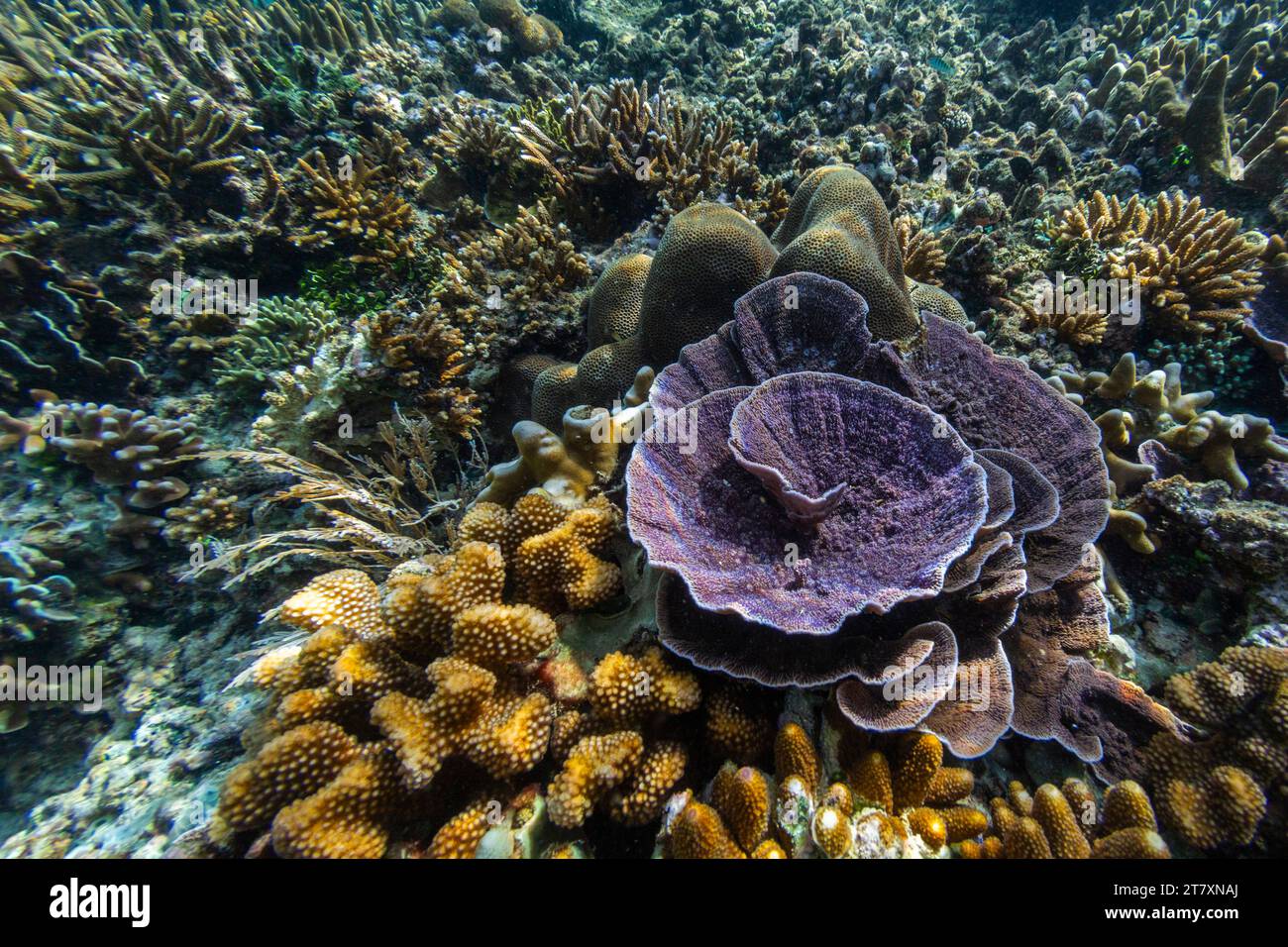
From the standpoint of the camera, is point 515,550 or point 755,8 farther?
point 755,8

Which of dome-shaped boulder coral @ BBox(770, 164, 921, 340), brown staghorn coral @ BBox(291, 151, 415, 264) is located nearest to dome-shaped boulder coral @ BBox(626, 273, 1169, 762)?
dome-shaped boulder coral @ BBox(770, 164, 921, 340)

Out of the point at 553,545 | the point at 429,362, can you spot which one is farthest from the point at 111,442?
the point at 553,545

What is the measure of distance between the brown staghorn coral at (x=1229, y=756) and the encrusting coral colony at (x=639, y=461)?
0.04 ft

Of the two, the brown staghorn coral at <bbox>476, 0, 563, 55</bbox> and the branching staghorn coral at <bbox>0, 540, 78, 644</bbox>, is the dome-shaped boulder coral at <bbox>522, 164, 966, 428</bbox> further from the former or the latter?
the brown staghorn coral at <bbox>476, 0, 563, 55</bbox>

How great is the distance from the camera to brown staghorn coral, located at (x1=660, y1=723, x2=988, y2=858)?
1677 millimetres

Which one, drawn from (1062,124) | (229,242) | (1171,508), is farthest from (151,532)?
(1062,124)

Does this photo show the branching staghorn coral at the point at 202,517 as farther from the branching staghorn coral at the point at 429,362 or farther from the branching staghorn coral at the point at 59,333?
the branching staghorn coral at the point at 429,362

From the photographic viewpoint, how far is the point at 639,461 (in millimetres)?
2199

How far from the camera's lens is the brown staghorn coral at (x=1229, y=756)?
180 centimetres

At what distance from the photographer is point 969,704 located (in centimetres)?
202

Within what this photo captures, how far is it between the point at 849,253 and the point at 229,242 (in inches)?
220

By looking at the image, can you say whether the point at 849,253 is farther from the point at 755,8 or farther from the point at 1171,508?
the point at 755,8

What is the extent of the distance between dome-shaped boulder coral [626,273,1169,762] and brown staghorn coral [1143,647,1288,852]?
14 centimetres

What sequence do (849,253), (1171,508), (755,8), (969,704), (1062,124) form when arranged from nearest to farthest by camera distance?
(969,704) < (1171,508) < (849,253) < (1062,124) < (755,8)
